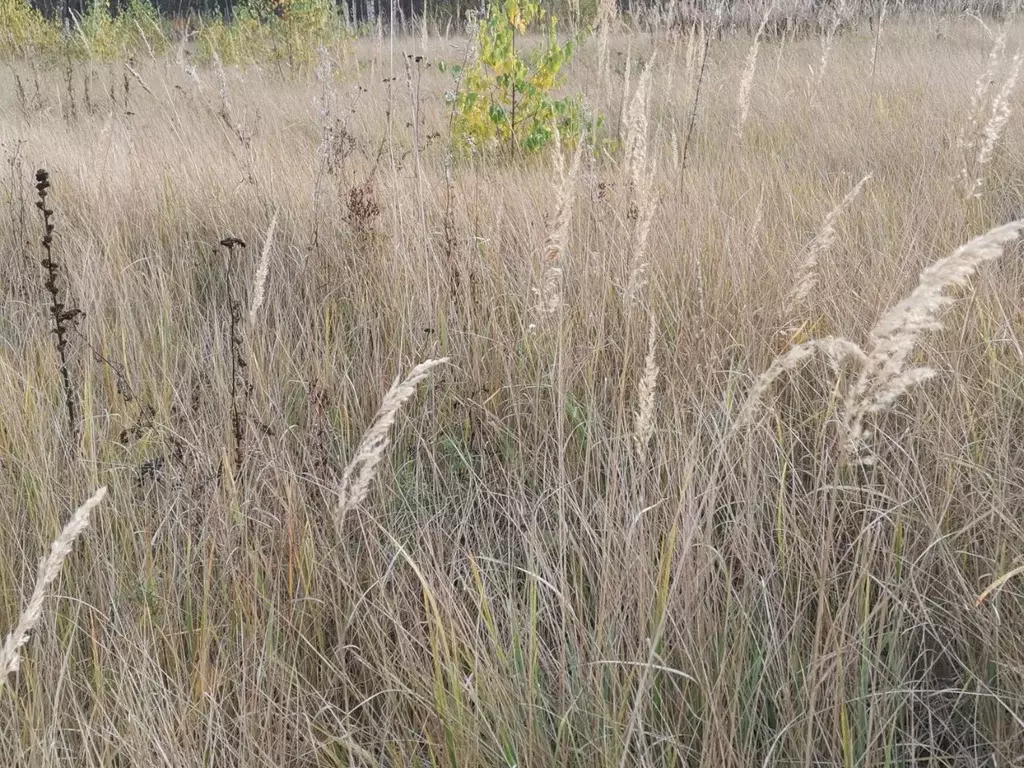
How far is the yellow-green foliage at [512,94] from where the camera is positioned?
3.56 metres

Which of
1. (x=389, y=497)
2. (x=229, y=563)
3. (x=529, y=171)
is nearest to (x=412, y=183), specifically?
(x=529, y=171)

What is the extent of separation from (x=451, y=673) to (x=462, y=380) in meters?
0.97

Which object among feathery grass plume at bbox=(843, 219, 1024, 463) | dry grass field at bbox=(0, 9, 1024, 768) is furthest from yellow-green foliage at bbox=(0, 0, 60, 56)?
feathery grass plume at bbox=(843, 219, 1024, 463)

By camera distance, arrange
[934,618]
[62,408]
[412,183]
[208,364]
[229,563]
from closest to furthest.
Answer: [934,618]
[229,563]
[62,408]
[208,364]
[412,183]

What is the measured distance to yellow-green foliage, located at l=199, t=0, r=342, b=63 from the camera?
8148mm

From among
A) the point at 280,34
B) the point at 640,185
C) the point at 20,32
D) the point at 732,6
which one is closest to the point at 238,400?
the point at 640,185

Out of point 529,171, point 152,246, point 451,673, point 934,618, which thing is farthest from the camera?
point 529,171

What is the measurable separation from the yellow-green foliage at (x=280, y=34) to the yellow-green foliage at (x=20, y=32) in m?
2.46

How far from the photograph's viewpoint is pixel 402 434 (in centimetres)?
173

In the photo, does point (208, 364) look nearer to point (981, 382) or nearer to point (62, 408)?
point (62, 408)

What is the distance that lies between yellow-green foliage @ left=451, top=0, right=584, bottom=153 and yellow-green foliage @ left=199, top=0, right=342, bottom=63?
4.37 metres

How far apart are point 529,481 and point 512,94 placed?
8.28 feet

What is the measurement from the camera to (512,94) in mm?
3656

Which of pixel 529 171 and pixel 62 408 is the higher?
pixel 529 171
